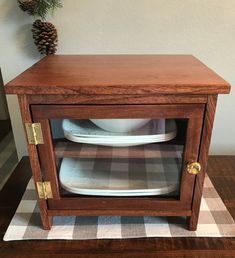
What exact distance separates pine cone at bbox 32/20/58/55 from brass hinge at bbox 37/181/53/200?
1.47ft

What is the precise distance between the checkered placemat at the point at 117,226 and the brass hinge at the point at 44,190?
0.37 ft

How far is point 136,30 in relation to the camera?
81 cm

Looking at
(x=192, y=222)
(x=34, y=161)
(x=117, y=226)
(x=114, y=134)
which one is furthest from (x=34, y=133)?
(x=192, y=222)

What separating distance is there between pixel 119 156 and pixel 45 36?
46cm

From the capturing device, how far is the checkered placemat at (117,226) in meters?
0.62

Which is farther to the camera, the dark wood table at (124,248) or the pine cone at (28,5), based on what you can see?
the pine cone at (28,5)

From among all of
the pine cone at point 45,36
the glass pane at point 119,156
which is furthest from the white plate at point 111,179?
the pine cone at point 45,36

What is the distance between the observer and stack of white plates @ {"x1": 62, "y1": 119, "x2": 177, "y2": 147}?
1.79 feet

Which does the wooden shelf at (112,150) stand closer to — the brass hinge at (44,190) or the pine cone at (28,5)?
the brass hinge at (44,190)

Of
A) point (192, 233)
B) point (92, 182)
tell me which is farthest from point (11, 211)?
point (192, 233)

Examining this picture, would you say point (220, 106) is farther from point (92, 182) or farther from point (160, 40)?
point (92, 182)

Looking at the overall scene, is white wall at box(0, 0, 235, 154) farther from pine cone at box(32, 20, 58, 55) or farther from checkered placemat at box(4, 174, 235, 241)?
checkered placemat at box(4, 174, 235, 241)

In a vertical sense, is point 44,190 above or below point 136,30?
below

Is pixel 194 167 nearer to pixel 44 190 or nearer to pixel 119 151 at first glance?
A: pixel 119 151
